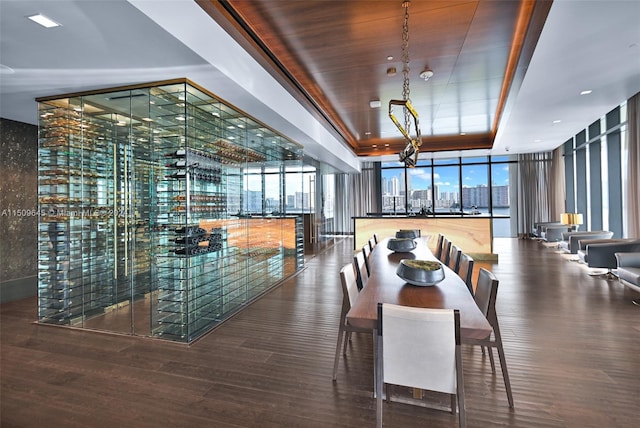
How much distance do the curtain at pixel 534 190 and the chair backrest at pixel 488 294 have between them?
10737mm

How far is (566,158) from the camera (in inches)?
392

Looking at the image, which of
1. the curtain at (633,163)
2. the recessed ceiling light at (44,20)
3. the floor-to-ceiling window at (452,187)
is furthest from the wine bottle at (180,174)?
the floor-to-ceiling window at (452,187)

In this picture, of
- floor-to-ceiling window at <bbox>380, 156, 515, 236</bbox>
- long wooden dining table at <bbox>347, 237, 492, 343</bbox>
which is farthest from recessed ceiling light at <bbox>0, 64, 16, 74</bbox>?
floor-to-ceiling window at <bbox>380, 156, 515, 236</bbox>

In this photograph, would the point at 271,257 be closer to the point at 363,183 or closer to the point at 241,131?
the point at 241,131

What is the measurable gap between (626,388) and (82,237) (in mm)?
5717

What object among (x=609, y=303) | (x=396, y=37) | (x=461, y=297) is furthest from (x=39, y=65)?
(x=609, y=303)

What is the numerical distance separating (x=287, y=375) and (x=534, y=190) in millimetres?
12123

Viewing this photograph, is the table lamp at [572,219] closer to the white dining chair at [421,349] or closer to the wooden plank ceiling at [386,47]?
the wooden plank ceiling at [386,47]

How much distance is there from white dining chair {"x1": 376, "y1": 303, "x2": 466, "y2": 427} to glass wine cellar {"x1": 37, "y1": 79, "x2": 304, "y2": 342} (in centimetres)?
234

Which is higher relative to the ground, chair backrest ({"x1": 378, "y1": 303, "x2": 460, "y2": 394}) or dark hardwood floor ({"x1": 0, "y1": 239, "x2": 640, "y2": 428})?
chair backrest ({"x1": 378, "y1": 303, "x2": 460, "y2": 394})

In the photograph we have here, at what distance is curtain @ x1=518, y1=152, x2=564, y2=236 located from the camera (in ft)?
36.4

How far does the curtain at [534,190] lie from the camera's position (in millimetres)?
11109

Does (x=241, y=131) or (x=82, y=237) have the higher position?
(x=241, y=131)

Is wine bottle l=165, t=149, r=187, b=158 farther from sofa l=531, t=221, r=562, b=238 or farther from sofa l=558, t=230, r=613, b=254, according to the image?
sofa l=531, t=221, r=562, b=238
